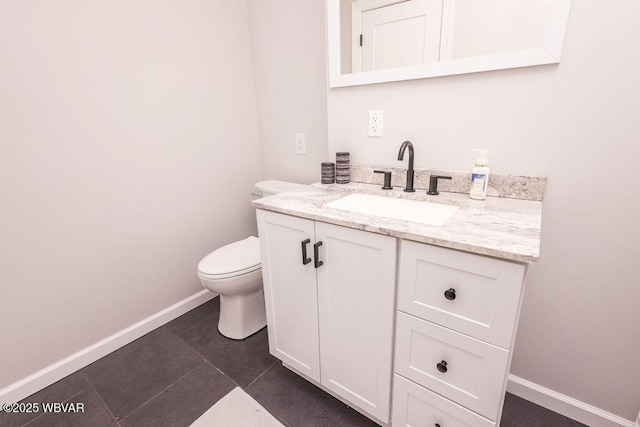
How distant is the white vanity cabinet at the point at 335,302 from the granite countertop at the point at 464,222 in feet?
0.13

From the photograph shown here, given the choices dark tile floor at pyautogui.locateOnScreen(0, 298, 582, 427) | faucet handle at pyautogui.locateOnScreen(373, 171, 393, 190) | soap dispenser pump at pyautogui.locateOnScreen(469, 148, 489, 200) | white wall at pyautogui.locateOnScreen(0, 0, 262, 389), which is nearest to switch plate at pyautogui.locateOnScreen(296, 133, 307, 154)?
white wall at pyautogui.locateOnScreen(0, 0, 262, 389)

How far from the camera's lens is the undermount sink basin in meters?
1.10

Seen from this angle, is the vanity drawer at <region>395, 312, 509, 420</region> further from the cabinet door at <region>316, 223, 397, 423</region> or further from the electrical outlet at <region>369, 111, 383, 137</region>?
the electrical outlet at <region>369, 111, 383, 137</region>

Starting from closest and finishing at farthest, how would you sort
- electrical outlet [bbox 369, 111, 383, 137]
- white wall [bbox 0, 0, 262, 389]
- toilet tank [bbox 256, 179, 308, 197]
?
white wall [bbox 0, 0, 262, 389] < electrical outlet [bbox 369, 111, 383, 137] < toilet tank [bbox 256, 179, 308, 197]

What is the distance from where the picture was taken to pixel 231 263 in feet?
5.02

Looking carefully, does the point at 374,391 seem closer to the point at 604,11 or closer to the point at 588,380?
the point at 588,380

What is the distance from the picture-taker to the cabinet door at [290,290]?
3.59 feet

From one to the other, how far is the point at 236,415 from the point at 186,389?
30 centimetres

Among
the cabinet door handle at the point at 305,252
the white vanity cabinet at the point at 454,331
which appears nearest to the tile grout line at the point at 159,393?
the cabinet door handle at the point at 305,252

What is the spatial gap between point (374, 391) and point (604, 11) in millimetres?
1389

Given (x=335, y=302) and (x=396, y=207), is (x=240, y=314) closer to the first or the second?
(x=335, y=302)

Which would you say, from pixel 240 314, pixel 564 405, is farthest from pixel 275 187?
pixel 564 405

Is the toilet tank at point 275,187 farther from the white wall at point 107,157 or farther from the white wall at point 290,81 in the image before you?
the white wall at point 107,157

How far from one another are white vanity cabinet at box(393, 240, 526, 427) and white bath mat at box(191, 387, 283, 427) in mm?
616
